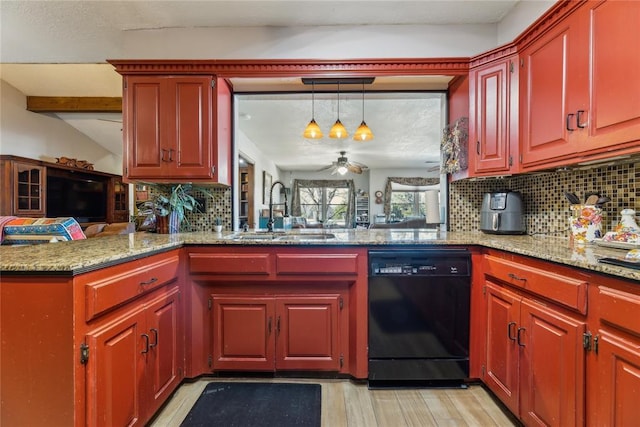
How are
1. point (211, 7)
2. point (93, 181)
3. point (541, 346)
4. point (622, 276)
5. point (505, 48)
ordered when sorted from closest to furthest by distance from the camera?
point (622, 276)
point (541, 346)
point (505, 48)
point (211, 7)
point (93, 181)

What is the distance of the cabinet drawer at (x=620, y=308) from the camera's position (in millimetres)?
898

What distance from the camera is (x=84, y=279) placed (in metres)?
1.04

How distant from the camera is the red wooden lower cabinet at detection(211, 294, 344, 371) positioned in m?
1.81

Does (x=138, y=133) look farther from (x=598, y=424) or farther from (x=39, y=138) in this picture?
(x=39, y=138)

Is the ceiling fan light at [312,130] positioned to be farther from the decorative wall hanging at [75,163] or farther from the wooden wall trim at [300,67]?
the decorative wall hanging at [75,163]

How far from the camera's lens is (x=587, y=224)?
1573mm

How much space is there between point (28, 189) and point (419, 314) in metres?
5.82

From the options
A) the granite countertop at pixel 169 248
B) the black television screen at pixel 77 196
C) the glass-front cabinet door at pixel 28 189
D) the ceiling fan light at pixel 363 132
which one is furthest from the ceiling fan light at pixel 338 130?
the black television screen at pixel 77 196

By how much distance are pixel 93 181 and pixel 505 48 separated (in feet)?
23.4

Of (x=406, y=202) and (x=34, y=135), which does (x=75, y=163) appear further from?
(x=406, y=202)

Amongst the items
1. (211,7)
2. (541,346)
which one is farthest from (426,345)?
(211,7)

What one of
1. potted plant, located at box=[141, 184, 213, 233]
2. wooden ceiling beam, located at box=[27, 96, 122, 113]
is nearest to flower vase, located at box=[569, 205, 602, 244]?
potted plant, located at box=[141, 184, 213, 233]

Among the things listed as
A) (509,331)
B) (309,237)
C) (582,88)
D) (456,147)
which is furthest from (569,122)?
(309,237)

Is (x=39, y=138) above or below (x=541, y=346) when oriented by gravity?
above
